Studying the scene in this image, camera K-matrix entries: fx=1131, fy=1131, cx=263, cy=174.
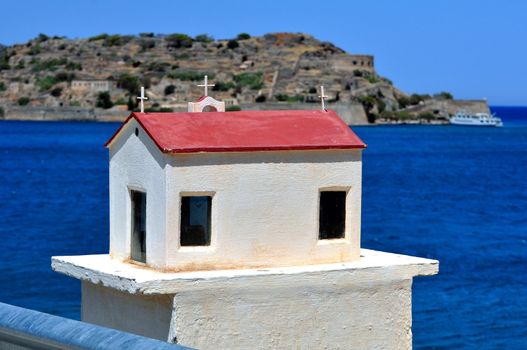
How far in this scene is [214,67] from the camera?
16575 cm

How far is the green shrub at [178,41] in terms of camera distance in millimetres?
183250

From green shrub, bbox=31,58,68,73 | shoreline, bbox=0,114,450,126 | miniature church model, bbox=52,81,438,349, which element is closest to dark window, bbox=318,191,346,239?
miniature church model, bbox=52,81,438,349

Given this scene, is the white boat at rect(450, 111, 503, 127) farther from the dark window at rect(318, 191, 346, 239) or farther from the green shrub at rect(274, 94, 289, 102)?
the dark window at rect(318, 191, 346, 239)

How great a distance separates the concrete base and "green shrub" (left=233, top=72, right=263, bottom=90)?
145252mm

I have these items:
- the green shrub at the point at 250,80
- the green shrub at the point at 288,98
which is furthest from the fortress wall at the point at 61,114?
the green shrub at the point at 288,98

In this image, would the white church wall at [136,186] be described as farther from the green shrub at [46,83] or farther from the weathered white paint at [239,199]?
the green shrub at [46,83]

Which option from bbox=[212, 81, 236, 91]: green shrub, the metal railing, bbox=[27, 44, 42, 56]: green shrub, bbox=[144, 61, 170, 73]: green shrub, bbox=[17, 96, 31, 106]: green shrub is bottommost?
the metal railing

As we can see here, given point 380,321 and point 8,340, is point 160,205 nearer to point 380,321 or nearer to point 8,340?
point 380,321

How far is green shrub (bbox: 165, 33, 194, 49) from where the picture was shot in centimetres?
18325

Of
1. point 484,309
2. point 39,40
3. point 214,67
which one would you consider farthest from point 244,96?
point 484,309

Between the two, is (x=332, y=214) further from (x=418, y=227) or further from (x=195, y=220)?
(x=418, y=227)

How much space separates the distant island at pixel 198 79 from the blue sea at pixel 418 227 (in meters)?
59.6

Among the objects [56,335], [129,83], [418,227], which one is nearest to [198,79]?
[129,83]

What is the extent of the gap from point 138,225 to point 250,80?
490 feet
